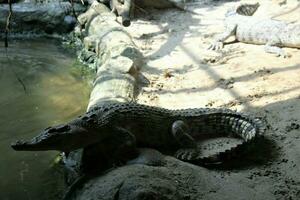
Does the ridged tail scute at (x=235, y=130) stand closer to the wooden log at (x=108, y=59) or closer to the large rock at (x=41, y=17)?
the wooden log at (x=108, y=59)

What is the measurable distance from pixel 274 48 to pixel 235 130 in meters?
2.72

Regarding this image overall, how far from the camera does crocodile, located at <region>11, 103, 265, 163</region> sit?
3.27 m

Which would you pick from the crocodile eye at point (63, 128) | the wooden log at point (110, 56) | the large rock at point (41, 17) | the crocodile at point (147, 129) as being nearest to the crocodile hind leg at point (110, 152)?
the crocodile at point (147, 129)

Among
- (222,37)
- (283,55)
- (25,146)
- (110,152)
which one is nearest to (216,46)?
(222,37)

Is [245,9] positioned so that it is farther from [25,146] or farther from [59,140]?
[25,146]

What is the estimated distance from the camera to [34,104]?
19.3ft

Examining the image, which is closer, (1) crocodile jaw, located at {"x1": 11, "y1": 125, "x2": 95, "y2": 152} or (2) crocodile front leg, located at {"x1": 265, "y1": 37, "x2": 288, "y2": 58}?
(1) crocodile jaw, located at {"x1": 11, "y1": 125, "x2": 95, "y2": 152}

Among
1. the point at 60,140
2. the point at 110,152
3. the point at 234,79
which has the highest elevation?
the point at 60,140

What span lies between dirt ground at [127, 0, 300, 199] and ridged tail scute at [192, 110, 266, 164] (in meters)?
0.11

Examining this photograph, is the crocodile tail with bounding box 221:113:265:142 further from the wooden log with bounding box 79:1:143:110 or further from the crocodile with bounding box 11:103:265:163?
the wooden log with bounding box 79:1:143:110

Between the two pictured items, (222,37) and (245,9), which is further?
(245,9)

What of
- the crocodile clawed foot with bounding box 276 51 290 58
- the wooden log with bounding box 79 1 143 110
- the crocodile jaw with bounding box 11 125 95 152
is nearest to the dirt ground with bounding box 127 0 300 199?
A: the crocodile clawed foot with bounding box 276 51 290 58

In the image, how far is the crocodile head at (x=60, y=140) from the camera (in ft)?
10.6

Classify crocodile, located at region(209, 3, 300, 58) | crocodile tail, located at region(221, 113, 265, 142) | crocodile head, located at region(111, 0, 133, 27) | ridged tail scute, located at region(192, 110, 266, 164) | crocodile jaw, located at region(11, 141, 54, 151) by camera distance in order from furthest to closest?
crocodile head, located at region(111, 0, 133, 27)
crocodile, located at region(209, 3, 300, 58)
crocodile tail, located at region(221, 113, 265, 142)
ridged tail scute, located at region(192, 110, 266, 164)
crocodile jaw, located at region(11, 141, 54, 151)
